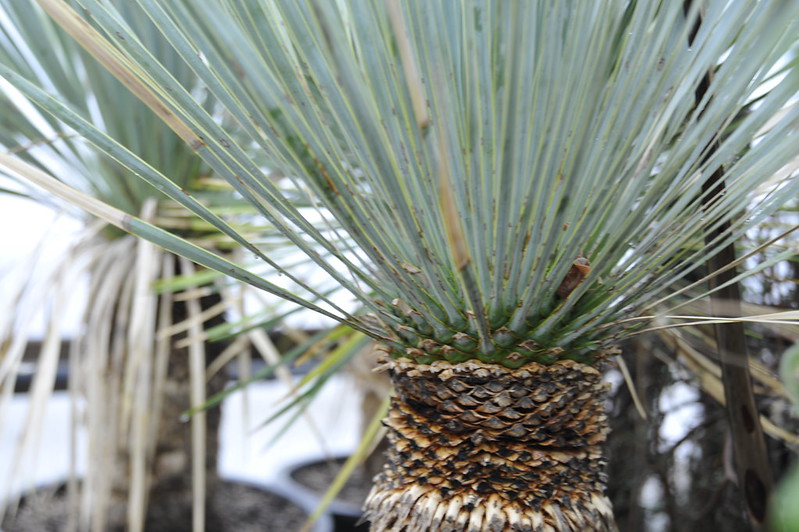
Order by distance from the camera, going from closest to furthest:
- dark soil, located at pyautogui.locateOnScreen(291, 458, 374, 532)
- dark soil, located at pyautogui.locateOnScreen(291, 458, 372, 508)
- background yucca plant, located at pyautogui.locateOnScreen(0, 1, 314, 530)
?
background yucca plant, located at pyautogui.locateOnScreen(0, 1, 314, 530) → dark soil, located at pyautogui.locateOnScreen(291, 458, 374, 532) → dark soil, located at pyautogui.locateOnScreen(291, 458, 372, 508)

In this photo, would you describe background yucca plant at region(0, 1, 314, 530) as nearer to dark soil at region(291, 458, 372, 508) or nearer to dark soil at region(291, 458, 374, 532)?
dark soil at region(291, 458, 374, 532)

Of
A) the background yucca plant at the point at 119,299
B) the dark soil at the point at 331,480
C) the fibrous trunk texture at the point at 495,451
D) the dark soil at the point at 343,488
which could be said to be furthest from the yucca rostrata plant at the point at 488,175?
the dark soil at the point at 331,480

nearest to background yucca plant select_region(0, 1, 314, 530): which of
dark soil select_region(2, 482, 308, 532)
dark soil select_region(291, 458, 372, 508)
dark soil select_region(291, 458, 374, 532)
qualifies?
Result: dark soil select_region(2, 482, 308, 532)

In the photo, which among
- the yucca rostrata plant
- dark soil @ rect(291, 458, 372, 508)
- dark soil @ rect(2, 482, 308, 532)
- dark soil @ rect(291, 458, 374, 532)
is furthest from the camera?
dark soil @ rect(291, 458, 372, 508)

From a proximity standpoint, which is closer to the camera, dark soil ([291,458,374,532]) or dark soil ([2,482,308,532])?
dark soil ([2,482,308,532])

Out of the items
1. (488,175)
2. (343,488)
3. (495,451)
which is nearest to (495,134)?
(488,175)

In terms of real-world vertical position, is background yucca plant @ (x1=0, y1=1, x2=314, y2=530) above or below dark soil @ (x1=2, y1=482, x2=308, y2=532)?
above
